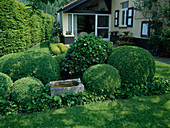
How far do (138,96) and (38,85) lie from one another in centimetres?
264

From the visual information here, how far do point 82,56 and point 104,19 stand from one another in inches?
512

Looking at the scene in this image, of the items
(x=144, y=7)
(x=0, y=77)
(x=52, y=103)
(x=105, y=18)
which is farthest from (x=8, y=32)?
(x=105, y=18)

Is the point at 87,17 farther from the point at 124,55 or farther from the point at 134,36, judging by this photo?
the point at 124,55

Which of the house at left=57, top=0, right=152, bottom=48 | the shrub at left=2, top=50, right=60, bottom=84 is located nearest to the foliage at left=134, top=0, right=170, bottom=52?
the house at left=57, top=0, right=152, bottom=48

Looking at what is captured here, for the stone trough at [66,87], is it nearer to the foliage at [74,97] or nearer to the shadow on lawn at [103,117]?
the foliage at [74,97]

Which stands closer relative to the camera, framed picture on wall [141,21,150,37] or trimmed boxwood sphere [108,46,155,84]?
trimmed boxwood sphere [108,46,155,84]

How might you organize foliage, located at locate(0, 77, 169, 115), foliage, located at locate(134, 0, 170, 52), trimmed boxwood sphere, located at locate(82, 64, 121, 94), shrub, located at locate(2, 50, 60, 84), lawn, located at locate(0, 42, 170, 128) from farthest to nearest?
foliage, located at locate(134, 0, 170, 52), shrub, located at locate(2, 50, 60, 84), trimmed boxwood sphere, located at locate(82, 64, 121, 94), foliage, located at locate(0, 77, 169, 115), lawn, located at locate(0, 42, 170, 128)

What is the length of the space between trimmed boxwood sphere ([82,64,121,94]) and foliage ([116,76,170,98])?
26 centimetres

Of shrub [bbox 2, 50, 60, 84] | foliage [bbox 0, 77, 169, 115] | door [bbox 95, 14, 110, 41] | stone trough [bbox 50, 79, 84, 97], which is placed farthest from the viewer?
door [bbox 95, 14, 110, 41]

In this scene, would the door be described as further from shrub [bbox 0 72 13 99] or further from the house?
shrub [bbox 0 72 13 99]

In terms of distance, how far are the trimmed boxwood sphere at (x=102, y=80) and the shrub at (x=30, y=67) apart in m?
1.03

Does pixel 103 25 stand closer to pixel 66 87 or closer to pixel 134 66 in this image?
pixel 134 66

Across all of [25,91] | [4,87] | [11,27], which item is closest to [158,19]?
[11,27]

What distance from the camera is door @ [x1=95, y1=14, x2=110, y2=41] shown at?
16.6 metres
